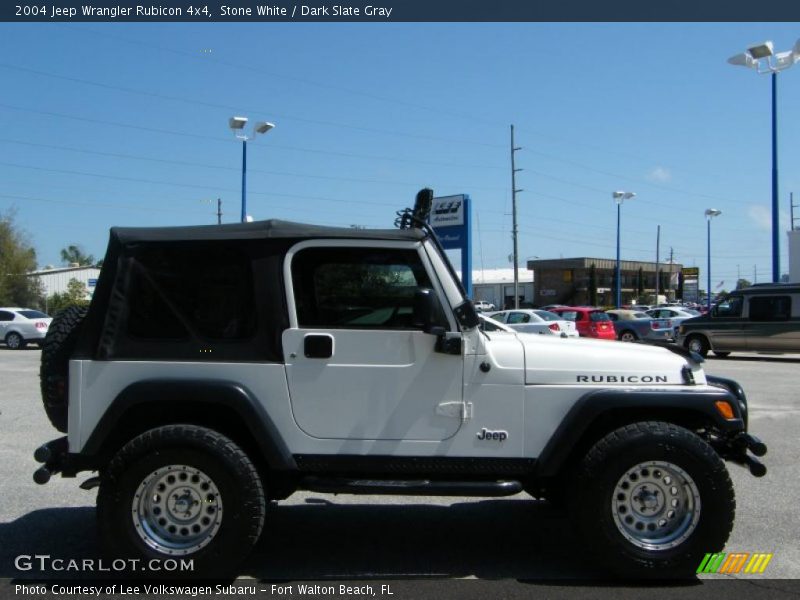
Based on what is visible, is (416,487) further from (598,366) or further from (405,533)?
(598,366)

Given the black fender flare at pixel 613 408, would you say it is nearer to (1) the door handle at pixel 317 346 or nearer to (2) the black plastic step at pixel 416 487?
(2) the black plastic step at pixel 416 487

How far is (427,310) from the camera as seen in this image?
4.18 metres

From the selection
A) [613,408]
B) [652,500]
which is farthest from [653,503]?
[613,408]

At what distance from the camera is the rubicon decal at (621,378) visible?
171 inches

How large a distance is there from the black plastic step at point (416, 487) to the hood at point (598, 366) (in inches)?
25.7

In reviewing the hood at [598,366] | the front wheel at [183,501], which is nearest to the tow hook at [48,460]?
the front wheel at [183,501]

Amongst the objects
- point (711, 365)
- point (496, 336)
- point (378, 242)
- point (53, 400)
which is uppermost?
point (378, 242)

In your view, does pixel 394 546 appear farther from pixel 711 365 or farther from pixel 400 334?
pixel 711 365

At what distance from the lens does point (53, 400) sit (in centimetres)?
449

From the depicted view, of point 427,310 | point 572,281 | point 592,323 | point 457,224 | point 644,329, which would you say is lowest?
point 644,329

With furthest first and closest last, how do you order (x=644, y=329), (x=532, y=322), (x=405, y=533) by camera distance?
1. (x=644, y=329)
2. (x=532, y=322)
3. (x=405, y=533)

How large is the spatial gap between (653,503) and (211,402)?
2680 mm

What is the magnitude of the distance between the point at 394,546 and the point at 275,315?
1.86m

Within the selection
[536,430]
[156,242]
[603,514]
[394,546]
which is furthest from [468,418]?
[156,242]
